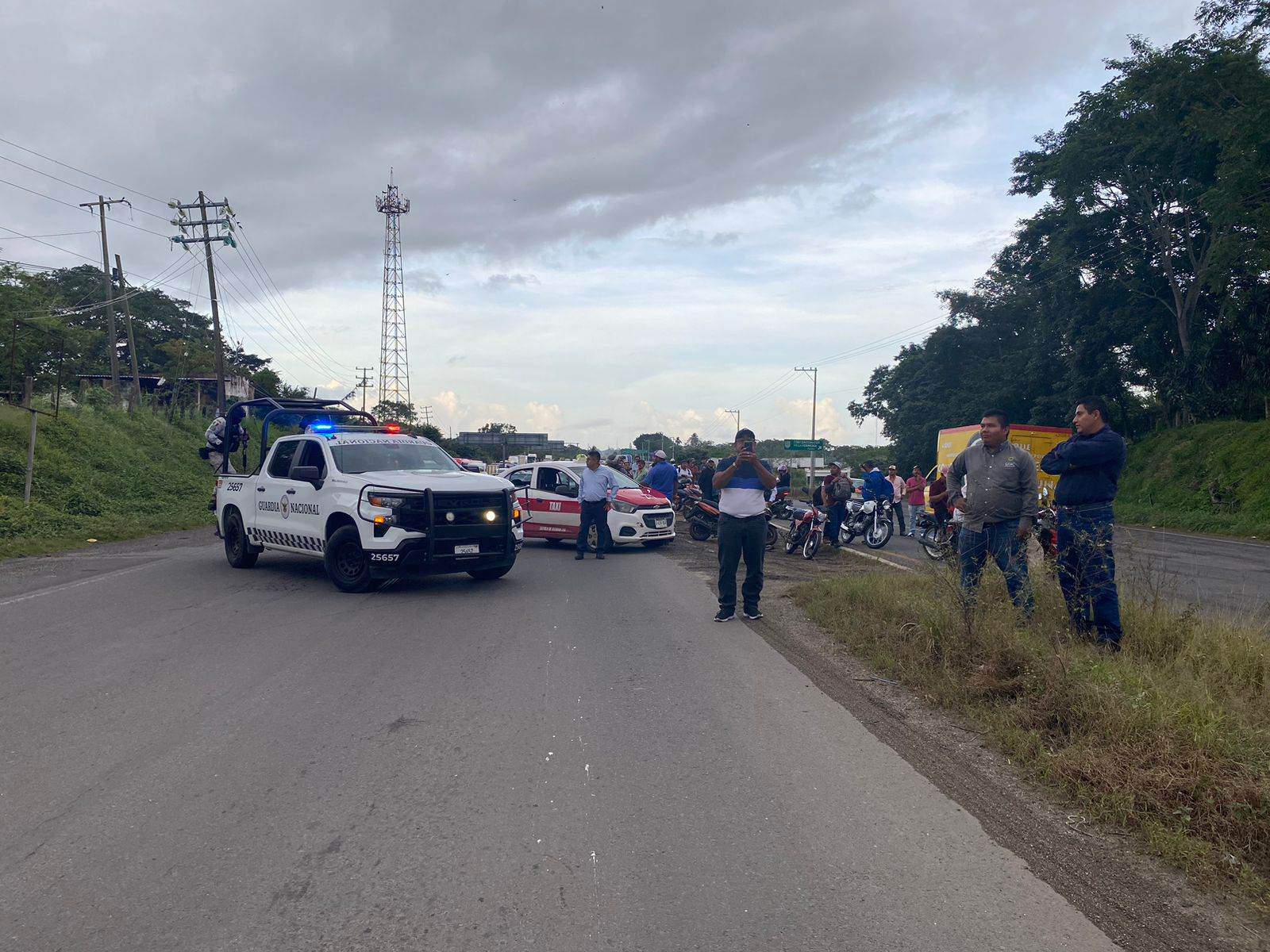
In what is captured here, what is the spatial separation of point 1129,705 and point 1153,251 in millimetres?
36196

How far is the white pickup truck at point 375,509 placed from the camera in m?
10.1

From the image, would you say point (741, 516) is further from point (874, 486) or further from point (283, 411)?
point (874, 486)

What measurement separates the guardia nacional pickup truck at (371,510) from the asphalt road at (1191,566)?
17.4 feet

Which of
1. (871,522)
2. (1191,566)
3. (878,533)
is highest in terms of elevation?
(871,522)

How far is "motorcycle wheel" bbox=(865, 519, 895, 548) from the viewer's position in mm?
17578

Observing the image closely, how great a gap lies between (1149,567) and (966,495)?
1.57m

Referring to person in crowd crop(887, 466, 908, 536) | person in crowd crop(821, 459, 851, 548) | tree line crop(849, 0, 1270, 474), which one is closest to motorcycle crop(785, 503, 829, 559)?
person in crowd crop(821, 459, 851, 548)

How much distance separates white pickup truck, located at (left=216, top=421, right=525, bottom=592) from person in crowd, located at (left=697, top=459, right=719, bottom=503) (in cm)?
768

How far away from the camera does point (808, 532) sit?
15.1 m

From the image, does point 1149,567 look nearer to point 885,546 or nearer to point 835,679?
point 835,679

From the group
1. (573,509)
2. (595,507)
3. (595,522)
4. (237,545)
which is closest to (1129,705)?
(595,507)

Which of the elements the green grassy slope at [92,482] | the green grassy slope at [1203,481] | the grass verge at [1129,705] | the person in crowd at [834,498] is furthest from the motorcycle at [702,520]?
the green grassy slope at [1203,481]

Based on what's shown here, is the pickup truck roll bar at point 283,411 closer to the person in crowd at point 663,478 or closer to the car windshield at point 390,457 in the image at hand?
the car windshield at point 390,457

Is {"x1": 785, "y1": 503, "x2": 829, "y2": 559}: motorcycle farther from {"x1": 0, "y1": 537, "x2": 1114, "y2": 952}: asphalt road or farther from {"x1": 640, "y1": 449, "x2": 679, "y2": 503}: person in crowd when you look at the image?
{"x1": 0, "y1": 537, "x2": 1114, "y2": 952}: asphalt road
